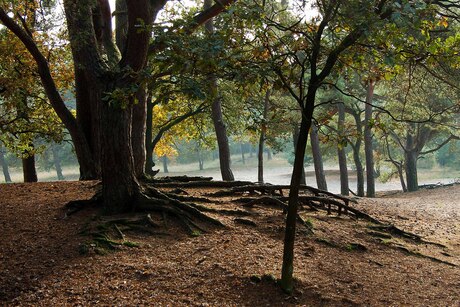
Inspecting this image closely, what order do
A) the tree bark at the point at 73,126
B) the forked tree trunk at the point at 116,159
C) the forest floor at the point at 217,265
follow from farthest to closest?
1. the tree bark at the point at 73,126
2. the forked tree trunk at the point at 116,159
3. the forest floor at the point at 217,265

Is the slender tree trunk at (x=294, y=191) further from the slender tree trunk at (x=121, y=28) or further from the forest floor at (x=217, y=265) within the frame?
the slender tree trunk at (x=121, y=28)

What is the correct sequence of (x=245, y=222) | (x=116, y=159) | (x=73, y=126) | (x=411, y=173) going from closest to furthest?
(x=116, y=159)
(x=245, y=222)
(x=73, y=126)
(x=411, y=173)

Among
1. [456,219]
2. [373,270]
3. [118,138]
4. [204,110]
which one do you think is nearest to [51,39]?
[204,110]

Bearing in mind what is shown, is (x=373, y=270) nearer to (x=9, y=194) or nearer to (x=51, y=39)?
(x=9, y=194)

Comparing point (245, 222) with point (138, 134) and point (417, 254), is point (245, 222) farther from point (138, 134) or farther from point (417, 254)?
point (138, 134)

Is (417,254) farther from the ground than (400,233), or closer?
closer

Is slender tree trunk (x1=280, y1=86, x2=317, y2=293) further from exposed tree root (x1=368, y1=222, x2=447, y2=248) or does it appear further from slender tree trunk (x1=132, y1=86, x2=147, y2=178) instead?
slender tree trunk (x1=132, y1=86, x2=147, y2=178)

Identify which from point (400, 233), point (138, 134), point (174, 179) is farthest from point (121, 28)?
point (400, 233)

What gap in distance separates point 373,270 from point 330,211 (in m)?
3.00

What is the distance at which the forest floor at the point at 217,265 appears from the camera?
18.3 feet

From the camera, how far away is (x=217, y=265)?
6.49 metres

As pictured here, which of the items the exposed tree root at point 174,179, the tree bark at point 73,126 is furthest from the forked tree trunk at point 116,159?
the tree bark at point 73,126

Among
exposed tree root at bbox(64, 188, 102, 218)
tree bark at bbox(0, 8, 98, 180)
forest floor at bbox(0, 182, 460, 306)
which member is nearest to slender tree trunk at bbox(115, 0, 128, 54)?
tree bark at bbox(0, 8, 98, 180)

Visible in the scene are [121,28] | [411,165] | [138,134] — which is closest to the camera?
[138,134]
